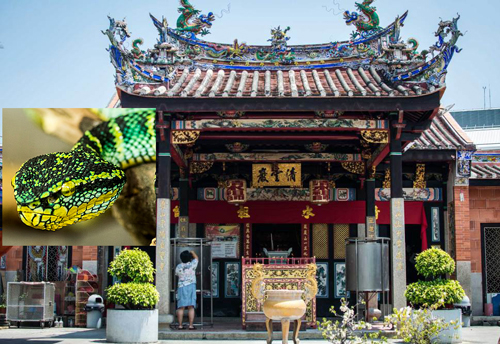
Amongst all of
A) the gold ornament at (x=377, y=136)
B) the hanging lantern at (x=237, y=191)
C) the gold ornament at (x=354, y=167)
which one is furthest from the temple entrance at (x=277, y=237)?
the gold ornament at (x=377, y=136)

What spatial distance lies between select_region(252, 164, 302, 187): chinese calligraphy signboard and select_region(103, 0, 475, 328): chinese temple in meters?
0.03

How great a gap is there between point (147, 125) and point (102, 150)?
1.18 meters

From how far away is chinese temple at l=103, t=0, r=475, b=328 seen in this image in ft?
53.4

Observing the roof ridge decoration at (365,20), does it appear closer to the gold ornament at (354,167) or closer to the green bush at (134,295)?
the gold ornament at (354,167)

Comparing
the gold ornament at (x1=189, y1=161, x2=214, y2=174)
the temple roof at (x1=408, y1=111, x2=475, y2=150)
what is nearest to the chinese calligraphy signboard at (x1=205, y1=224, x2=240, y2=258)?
the gold ornament at (x1=189, y1=161, x2=214, y2=174)

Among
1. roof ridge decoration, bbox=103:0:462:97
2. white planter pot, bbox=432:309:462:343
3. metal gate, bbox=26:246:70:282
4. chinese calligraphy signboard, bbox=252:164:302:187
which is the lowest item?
white planter pot, bbox=432:309:462:343

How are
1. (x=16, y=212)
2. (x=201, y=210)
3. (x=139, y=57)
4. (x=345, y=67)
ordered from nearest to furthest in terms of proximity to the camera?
(x=16, y=212) < (x=139, y=57) < (x=345, y=67) < (x=201, y=210)

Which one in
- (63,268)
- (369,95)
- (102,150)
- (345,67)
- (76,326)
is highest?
(345,67)

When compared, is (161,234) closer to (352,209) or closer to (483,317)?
(352,209)

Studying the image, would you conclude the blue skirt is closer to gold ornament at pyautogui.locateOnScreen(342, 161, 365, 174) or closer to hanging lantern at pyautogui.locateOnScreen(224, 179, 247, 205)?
hanging lantern at pyautogui.locateOnScreen(224, 179, 247, 205)

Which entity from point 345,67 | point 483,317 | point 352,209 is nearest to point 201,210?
point 352,209

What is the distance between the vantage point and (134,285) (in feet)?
49.2

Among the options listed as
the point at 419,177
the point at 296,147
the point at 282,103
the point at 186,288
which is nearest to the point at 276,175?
the point at 296,147

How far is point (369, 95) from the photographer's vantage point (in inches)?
639
